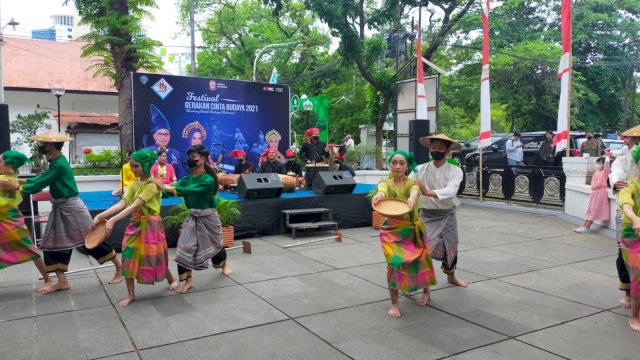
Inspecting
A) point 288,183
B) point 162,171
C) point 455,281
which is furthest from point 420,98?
point 455,281

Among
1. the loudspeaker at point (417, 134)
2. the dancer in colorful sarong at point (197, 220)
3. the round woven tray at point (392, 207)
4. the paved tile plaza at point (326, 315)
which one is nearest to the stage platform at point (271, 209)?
the loudspeaker at point (417, 134)

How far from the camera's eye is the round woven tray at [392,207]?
14.3 ft

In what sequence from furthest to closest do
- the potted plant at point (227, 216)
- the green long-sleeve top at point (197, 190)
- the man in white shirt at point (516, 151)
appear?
the man in white shirt at point (516, 151), the potted plant at point (227, 216), the green long-sleeve top at point (197, 190)

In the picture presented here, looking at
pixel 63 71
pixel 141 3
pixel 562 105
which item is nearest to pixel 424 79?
pixel 562 105

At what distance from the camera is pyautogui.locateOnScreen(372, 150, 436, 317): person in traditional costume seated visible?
14.9ft

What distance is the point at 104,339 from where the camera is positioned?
410cm

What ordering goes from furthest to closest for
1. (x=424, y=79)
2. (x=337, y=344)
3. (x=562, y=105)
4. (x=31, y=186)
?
(x=424, y=79) → (x=562, y=105) → (x=31, y=186) → (x=337, y=344)

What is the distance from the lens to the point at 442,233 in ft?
17.6

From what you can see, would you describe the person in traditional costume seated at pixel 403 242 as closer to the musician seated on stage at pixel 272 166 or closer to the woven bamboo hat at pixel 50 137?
the woven bamboo hat at pixel 50 137

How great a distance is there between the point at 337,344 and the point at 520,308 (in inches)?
79.5

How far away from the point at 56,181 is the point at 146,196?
124 cm

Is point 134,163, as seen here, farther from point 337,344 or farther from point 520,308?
point 520,308

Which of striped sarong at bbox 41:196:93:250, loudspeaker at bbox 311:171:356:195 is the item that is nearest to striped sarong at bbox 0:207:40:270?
striped sarong at bbox 41:196:93:250

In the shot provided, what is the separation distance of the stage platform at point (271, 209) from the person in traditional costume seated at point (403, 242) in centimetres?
436
